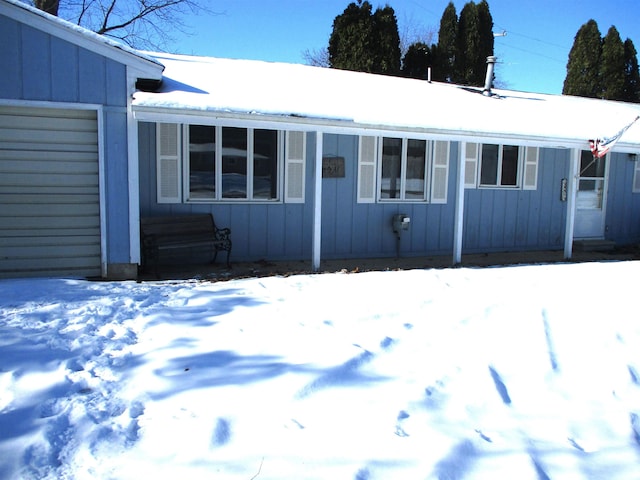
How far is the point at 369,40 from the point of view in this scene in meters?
19.5

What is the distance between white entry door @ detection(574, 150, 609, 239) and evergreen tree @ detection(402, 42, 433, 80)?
10.9 m

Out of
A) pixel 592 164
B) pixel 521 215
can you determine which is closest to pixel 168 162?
pixel 521 215

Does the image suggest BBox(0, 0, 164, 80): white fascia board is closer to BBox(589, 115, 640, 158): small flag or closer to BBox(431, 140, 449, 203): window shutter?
BBox(431, 140, 449, 203): window shutter

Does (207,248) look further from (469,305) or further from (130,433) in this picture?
(130,433)

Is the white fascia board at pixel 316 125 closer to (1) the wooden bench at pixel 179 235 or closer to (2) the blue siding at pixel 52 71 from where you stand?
(2) the blue siding at pixel 52 71

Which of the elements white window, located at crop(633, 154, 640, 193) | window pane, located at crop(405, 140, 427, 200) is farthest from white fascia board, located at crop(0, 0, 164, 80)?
white window, located at crop(633, 154, 640, 193)

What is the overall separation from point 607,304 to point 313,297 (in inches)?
124

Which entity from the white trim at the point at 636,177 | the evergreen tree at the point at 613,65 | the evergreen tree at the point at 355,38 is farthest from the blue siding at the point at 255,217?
the evergreen tree at the point at 613,65

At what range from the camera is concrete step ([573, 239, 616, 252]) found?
36.1 feet

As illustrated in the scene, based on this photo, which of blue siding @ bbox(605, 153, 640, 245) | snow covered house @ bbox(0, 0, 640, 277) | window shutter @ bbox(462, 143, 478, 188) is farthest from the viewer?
blue siding @ bbox(605, 153, 640, 245)

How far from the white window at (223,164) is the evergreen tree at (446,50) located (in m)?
14.8

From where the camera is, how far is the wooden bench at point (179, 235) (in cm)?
714

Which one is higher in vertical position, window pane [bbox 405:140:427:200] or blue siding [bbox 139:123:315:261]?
window pane [bbox 405:140:427:200]

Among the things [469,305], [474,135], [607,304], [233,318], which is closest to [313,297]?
[233,318]
